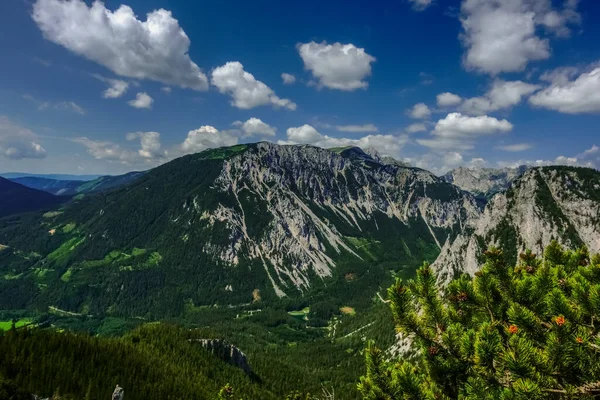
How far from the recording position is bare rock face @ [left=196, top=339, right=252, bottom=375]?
192625mm

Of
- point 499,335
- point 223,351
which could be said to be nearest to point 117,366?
point 223,351

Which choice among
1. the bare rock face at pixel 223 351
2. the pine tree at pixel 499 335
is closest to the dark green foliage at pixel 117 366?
the bare rock face at pixel 223 351

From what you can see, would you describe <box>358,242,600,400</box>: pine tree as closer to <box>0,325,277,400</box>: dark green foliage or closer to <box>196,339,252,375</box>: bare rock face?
<box>0,325,277,400</box>: dark green foliage

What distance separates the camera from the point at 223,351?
19538 cm

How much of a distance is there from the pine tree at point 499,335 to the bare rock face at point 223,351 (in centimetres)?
20071

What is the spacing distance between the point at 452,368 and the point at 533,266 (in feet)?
18.4

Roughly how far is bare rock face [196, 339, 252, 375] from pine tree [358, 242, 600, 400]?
659 ft

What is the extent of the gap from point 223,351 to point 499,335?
208m

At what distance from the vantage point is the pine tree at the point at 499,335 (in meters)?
8.90

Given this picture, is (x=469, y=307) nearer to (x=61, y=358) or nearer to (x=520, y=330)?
(x=520, y=330)

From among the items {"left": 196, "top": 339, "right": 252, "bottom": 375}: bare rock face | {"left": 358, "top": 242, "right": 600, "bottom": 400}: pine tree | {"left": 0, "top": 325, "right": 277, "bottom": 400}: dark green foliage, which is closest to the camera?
{"left": 358, "top": 242, "right": 600, "bottom": 400}: pine tree

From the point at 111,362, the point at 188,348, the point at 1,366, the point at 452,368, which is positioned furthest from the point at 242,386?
the point at 452,368

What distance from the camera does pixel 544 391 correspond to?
887cm

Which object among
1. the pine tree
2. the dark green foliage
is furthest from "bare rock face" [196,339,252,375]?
the pine tree
